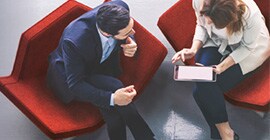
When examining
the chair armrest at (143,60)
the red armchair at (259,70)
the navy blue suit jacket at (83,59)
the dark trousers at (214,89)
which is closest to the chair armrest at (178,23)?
the red armchair at (259,70)

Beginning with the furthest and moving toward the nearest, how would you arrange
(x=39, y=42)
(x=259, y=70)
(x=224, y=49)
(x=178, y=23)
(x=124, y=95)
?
(x=178, y=23) < (x=39, y=42) < (x=259, y=70) < (x=224, y=49) < (x=124, y=95)

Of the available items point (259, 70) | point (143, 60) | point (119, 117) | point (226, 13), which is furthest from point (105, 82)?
point (259, 70)

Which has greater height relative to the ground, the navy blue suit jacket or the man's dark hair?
the man's dark hair

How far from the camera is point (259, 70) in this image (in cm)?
321

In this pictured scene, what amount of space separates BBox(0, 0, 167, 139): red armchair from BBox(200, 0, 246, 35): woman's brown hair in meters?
0.51

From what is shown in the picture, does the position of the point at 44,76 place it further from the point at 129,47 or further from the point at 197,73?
the point at 197,73

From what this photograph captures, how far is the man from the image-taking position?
293 cm

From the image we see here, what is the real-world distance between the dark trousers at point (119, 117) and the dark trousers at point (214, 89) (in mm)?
386

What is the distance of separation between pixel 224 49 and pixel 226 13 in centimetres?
27

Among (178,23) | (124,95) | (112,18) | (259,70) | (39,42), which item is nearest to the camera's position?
(112,18)

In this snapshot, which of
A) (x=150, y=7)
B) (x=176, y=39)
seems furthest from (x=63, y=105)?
(x=150, y=7)

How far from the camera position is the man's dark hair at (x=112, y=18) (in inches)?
113

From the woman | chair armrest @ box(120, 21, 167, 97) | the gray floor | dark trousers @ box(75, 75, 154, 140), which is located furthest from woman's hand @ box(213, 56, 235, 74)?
dark trousers @ box(75, 75, 154, 140)

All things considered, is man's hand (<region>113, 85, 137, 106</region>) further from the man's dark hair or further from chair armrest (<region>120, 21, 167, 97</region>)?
the man's dark hair
